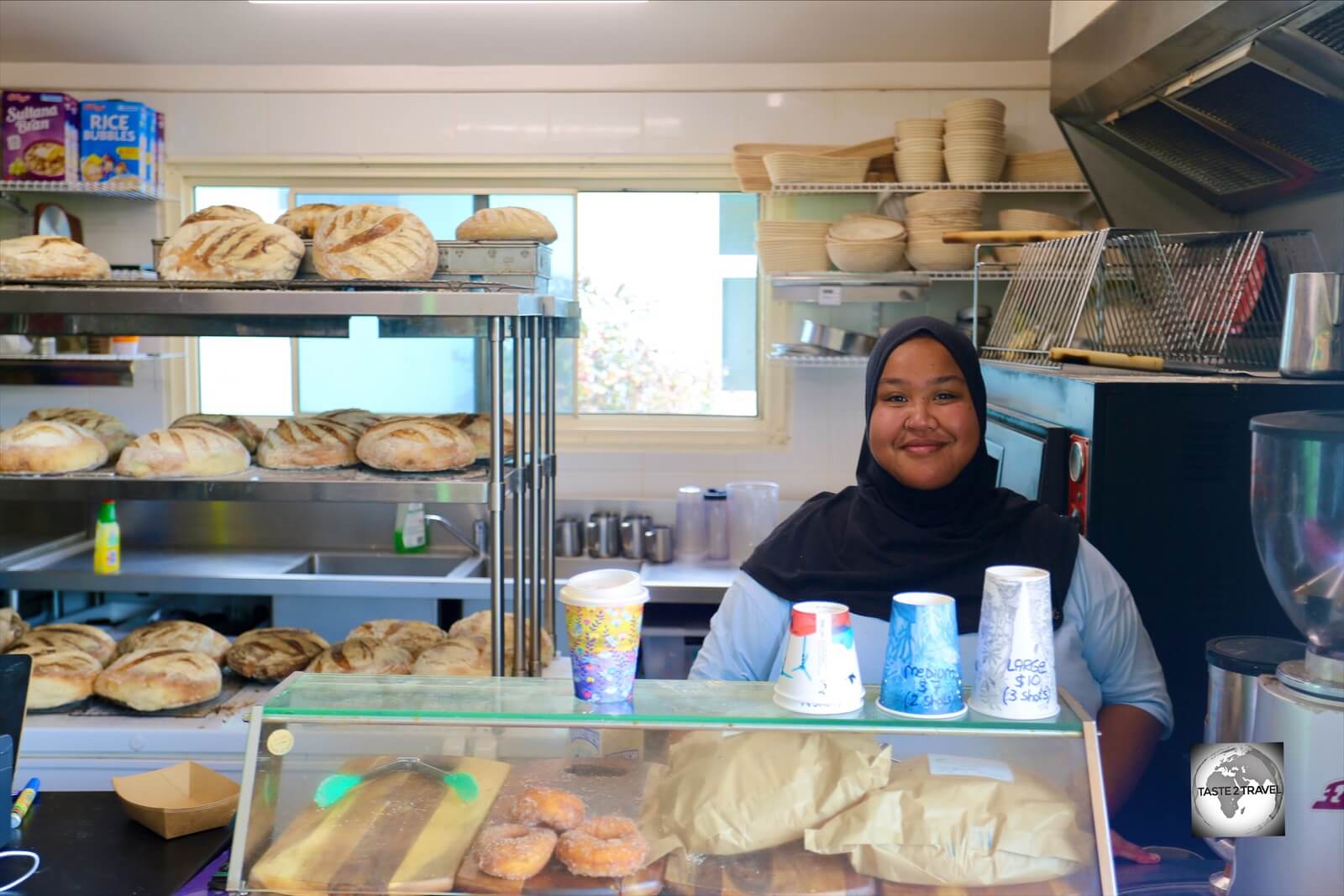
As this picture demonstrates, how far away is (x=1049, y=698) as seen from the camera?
3.71 feet

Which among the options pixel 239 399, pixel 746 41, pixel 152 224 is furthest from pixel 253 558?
pixel 746 41

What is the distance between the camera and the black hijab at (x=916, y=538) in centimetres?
167

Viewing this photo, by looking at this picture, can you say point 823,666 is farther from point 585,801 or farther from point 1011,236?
point 1011,236

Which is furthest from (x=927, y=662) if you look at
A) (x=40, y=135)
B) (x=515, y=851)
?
(x=40, y=135)

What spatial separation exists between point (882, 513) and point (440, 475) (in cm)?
85

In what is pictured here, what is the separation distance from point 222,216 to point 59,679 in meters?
0.97

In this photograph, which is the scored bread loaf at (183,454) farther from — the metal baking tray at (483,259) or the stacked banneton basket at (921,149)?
the stacked banneton basket at (921,149)

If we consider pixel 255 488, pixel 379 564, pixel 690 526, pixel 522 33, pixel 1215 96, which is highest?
pixel 522 33

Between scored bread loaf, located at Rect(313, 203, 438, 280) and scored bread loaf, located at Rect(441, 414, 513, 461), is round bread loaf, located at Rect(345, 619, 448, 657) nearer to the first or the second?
scored bread loaf, located at Rect(441, 414, 513, 461)

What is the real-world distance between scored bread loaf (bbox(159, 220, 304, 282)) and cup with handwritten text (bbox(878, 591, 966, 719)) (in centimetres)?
151

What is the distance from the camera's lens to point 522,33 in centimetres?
347

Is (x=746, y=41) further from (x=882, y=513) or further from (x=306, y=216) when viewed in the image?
(x=882, y=513)

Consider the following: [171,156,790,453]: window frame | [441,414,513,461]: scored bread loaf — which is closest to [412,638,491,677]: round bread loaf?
A: [441,414,513,461]: scored bread loaf

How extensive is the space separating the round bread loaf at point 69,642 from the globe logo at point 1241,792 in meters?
2.12
